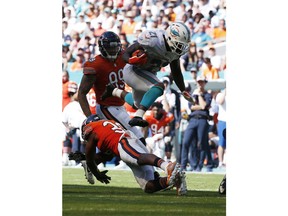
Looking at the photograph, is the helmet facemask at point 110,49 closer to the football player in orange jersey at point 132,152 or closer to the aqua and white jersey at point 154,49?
the aqua and white jersey at point 154,49

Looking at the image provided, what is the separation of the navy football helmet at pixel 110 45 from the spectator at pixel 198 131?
2.39m

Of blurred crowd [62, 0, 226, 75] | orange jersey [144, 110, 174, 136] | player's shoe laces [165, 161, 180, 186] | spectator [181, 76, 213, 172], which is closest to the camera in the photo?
player's shoe laces [165, 161, 180, 186]

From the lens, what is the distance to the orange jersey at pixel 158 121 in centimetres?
1114

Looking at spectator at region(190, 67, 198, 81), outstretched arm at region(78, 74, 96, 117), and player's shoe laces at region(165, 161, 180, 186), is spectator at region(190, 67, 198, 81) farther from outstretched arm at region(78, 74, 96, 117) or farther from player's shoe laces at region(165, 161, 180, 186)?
player's shoe laces at region(165, 161, 180, 186)

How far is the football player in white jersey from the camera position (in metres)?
7.41

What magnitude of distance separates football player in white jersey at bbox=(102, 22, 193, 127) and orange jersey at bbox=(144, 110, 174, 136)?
3.26 m

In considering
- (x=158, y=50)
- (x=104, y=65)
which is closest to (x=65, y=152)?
(x=104, y=65)

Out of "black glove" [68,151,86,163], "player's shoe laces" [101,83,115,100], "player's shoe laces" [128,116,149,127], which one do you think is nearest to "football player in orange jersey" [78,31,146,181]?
"player's shoe laces" [101,83,115,100]

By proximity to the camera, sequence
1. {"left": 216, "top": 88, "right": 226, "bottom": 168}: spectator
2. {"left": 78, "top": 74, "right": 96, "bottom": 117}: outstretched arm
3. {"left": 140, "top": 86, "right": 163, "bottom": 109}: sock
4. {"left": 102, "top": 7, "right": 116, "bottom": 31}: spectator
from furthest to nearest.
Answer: {"left": 102, "top": 7, "right": 116, "bottom": 31}: spectator → {"left": 216, "top": 88, "right": 226, "bottom": 168}: spectator → {"left": 78, "top": 74, "right": 96, "bottom": 117}: outstretched arm → {"left": 140, "top": 86, "right": 163, "bottom": 109}: sock

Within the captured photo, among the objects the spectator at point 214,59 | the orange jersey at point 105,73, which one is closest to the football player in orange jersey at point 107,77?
the orange jersey at point 105,73

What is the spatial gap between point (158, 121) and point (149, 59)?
11.5 ft
